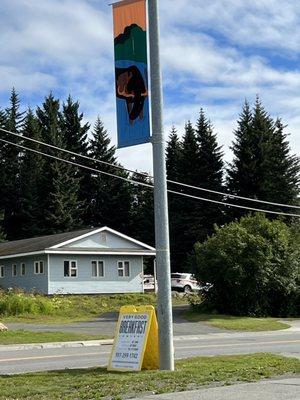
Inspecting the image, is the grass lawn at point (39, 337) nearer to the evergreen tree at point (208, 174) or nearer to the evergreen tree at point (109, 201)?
the evergreen tree at point (208, 174)

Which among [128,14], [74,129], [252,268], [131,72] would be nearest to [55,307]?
[252,268]

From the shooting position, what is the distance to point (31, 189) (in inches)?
2963

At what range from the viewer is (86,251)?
153 ft

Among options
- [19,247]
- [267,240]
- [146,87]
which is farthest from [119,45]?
[19,247]

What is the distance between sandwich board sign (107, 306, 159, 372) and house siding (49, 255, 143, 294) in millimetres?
33199

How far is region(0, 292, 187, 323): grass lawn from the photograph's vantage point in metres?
33.9

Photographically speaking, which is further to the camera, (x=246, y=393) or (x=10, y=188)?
(x=10, y=188)

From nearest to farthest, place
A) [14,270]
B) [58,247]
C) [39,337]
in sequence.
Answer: [39,337], [58,247], [14,270]

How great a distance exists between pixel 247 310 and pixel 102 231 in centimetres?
1567

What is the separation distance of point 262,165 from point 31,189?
85.7 feet

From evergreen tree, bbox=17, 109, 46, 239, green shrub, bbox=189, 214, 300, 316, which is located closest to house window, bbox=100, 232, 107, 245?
green shrub, bbox=189, 214, 300, 316

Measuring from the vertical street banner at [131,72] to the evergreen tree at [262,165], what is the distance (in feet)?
173

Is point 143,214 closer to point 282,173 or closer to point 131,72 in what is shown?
point 282,173

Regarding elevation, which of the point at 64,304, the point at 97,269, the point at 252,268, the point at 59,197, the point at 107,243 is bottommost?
the point at 64,304
